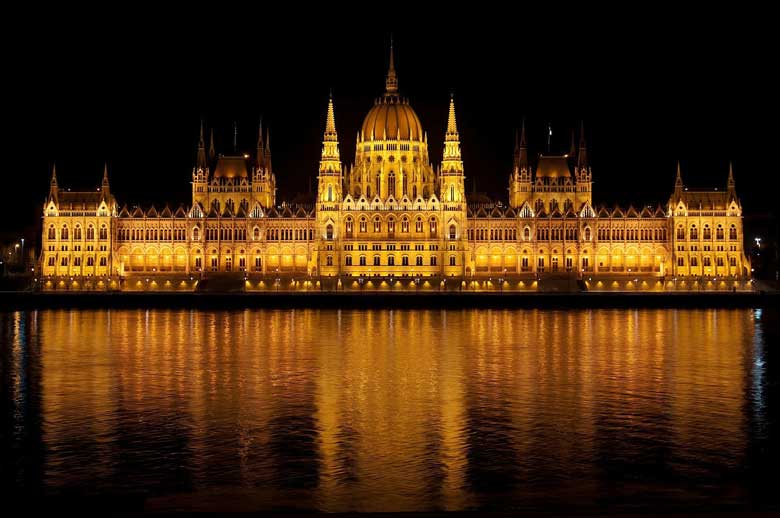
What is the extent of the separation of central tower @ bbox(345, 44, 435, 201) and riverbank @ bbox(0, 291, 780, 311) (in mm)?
28123

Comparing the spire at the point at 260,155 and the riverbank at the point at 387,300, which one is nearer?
the riverbank at the point at 387,300

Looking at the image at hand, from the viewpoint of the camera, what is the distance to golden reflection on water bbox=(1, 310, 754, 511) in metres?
23.1

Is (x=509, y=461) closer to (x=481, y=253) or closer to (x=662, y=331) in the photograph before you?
(x=662, y=331)

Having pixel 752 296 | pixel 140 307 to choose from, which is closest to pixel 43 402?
pixel 140 307

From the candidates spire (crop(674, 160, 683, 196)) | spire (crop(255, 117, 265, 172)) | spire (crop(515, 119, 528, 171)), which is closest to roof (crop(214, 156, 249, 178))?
spire (crop(255, 117, 265, 172))

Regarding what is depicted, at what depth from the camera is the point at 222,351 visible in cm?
4841

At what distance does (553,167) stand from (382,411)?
306 ft

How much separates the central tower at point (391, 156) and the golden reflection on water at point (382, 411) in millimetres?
57262

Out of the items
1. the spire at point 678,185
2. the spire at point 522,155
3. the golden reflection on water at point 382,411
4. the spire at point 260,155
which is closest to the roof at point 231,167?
the spire at point 260,155

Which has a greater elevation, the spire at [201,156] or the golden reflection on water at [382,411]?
the spire at [201,156]

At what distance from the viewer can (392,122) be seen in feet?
383

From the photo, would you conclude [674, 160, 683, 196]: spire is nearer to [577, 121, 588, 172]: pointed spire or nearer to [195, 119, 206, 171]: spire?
[577, 121, 588, 172]: pointed spire

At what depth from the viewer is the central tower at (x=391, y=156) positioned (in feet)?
378

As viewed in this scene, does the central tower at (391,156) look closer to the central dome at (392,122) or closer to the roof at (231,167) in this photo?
the central dome at (392,122)
